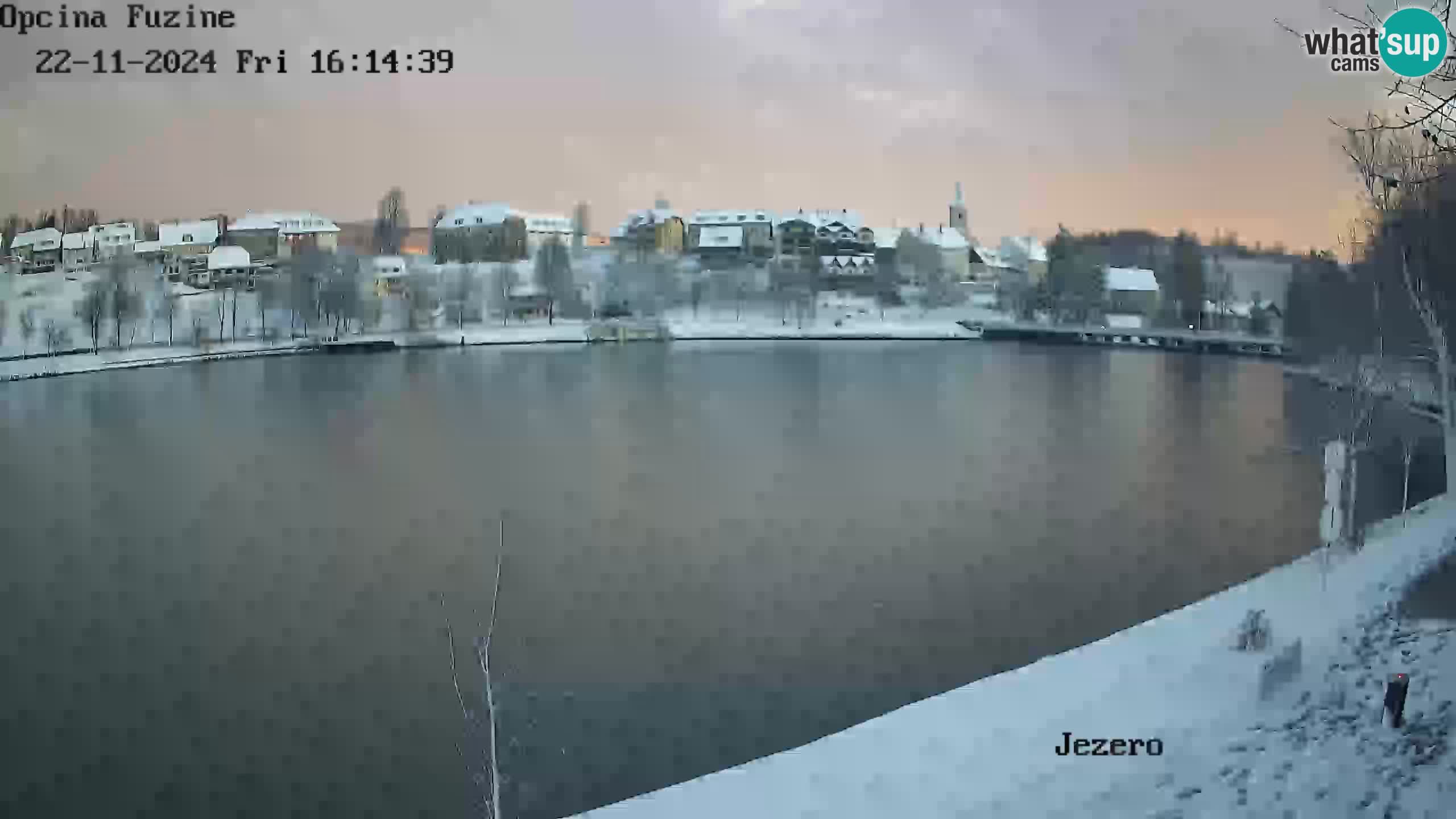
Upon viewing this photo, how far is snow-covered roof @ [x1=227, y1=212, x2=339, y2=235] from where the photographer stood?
3734 centimetres

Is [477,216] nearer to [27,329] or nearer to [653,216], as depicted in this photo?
[653,216]

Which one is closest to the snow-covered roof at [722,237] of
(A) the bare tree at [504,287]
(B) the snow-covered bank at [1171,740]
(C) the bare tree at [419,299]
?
(A) the bare tree at [504,287]

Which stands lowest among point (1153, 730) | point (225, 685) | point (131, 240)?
point (225, 685)

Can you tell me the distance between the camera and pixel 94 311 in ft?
81.5

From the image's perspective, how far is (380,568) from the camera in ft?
24.4

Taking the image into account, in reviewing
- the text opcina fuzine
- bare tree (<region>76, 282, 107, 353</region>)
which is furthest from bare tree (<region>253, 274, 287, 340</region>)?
the text opcina fuzine

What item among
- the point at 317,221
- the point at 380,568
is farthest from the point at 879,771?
the point at 317,221

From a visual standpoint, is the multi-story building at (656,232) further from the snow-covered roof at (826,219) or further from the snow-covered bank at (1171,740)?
the snow-covered bank at (1171,740)

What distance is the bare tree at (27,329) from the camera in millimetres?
23734

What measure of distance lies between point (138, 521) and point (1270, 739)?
846 centimetres

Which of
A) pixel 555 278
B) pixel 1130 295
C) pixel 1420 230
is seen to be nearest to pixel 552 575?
pixel 1420 230

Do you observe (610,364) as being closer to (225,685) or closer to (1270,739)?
(225,685)

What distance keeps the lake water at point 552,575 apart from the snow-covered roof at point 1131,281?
2279cm

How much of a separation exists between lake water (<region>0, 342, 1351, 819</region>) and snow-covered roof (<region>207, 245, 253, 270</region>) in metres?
19.1
